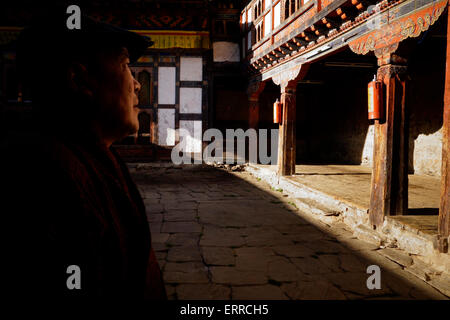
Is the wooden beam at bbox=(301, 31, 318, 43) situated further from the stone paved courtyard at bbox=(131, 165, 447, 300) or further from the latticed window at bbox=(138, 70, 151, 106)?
the latticed window at bbox=(138, 70, 151, 106)

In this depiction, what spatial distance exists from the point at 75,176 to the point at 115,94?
0.35 m

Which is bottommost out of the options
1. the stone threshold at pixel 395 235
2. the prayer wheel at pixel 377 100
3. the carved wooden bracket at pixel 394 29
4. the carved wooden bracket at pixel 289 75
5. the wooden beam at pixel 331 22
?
the stone threshold at pixel 395 235

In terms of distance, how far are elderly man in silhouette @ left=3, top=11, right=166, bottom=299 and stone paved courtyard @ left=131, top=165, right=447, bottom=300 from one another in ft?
7.35

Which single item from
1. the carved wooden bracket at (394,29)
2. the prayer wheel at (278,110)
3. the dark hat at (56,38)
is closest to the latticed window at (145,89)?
the prayer wheel at (278,110)

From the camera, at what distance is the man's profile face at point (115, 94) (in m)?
0.90

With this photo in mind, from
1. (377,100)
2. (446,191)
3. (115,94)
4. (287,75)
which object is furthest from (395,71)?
(115,94)

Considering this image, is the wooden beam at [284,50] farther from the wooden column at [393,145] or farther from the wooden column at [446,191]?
the wooden column at [446,191]

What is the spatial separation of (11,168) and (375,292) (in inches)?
129

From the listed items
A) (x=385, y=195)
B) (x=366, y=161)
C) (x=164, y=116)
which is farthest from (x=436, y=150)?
(x=164, y=116)

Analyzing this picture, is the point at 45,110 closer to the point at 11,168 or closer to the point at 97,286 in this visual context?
the point at 11,168

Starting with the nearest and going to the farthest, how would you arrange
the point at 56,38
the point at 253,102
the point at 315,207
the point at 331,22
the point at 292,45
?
the point at 56,38 < the point at 315,207 < the point at 331,22 < the point at 292,45 < the point at 253,102

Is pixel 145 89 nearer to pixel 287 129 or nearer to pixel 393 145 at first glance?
pixel 287 129

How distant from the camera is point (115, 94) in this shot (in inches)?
36.4
